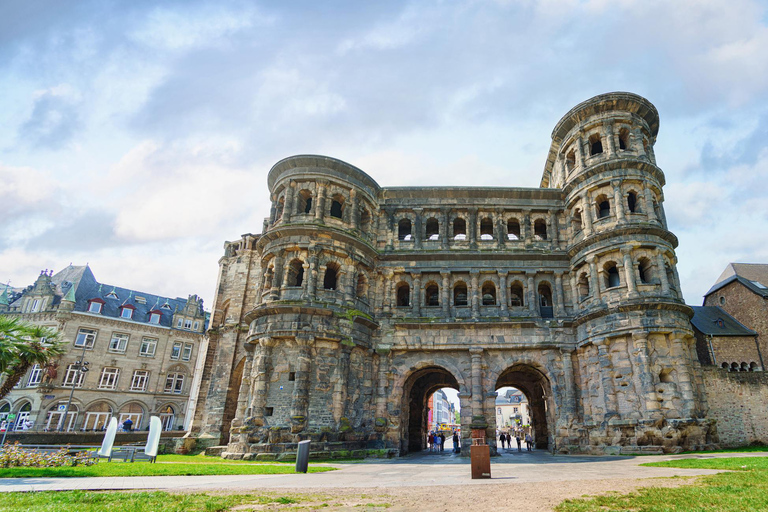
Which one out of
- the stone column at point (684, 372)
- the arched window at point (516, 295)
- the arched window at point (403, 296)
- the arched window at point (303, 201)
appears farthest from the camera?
the arched window at point (403, 296)

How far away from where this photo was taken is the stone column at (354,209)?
2551 centimetres

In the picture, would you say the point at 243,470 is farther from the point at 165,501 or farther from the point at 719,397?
the point at 719,397

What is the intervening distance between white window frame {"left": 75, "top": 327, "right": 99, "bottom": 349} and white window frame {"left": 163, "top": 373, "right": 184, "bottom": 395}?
8.16 metres

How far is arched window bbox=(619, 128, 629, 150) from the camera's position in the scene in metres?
25.8

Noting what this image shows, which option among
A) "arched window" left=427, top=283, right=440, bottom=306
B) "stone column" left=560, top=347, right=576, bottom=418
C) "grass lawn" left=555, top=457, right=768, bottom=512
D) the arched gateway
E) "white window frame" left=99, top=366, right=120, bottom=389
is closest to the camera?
"grass lawn" left=555, top=457, right=768, bottom=512

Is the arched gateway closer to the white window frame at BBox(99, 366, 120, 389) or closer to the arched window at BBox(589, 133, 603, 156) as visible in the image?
the arched window at BBox(589, 133, 603, 156)

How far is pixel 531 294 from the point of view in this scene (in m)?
25.6

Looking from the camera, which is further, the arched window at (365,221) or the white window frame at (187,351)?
the white window frame at (187,351)

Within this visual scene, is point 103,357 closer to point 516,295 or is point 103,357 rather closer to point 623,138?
point 516,295

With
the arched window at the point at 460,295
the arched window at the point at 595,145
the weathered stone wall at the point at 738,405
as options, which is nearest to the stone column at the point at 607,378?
the weathered stone wall at the point at 738,405

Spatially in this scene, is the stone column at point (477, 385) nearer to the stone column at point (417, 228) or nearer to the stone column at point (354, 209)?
the stone column at point (417, 228)

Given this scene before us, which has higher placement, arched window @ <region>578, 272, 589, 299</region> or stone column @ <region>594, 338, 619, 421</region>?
arched window @ <region>578, 272, 589, 299</region>

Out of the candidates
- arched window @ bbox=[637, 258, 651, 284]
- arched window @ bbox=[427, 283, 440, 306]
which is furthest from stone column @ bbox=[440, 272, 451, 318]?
arched window @ bbox=[637, 258, 651, 284]

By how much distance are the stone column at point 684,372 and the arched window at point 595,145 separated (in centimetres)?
1164
